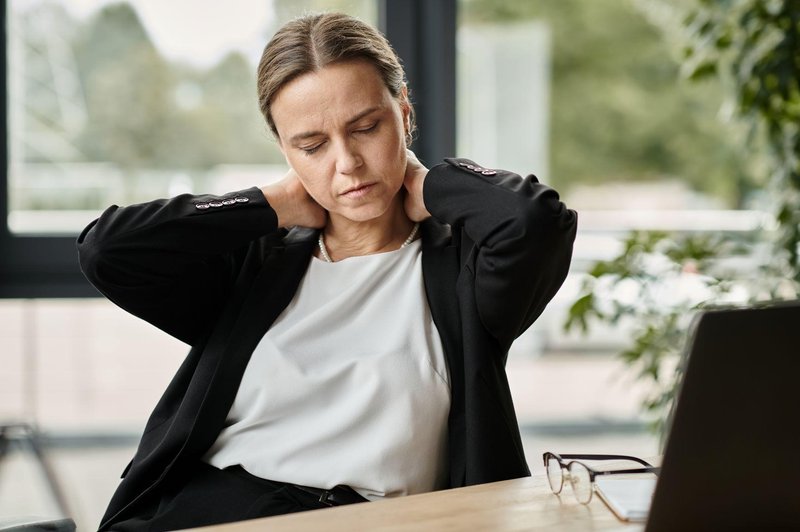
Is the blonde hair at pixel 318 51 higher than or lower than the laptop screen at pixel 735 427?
higher

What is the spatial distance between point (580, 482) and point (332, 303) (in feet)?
1.72

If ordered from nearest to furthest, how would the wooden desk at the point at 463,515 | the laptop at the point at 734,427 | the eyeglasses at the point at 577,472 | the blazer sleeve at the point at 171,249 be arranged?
the laptop at the point at 734,427, the wooden desk at the point at 463,515, the eyeglasses at the point at 577,472, the blazer sleeve at the point at 171,249

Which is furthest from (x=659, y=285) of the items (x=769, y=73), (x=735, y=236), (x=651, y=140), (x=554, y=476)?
(x=651, y=140)

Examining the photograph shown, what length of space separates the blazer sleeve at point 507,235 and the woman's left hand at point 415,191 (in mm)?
37

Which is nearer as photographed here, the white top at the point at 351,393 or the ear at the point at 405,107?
the white top at the point at 351,393

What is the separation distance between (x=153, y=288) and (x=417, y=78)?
1.59m

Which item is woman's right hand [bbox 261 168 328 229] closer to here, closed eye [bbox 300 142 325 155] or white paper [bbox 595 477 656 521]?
closed eye [bbox 300 142 325 155]

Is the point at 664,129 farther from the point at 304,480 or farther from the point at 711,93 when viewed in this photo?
the point at 304,480

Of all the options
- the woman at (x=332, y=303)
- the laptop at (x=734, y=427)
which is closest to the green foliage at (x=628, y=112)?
the woman at (x=332, y=303)

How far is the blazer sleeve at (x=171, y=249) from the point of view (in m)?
1.55

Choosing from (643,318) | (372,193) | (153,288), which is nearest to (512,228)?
(372,193)

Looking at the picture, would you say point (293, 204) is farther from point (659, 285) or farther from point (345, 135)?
point (659, 285)

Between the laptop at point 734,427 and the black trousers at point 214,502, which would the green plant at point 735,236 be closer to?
the black trousers at point 214,502

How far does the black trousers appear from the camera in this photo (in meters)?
1.42
